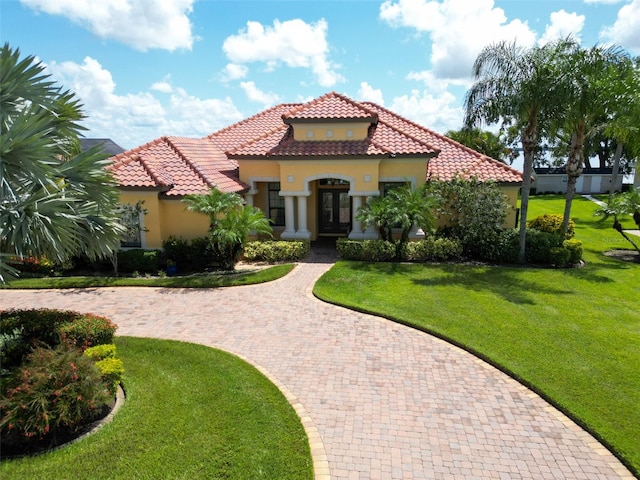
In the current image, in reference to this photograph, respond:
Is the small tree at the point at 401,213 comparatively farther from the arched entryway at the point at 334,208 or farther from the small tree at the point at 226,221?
the small tree at the point at 226,221

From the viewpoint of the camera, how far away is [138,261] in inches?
642

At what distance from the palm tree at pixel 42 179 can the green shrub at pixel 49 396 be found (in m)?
1.55

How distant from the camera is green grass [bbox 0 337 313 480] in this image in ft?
18.4

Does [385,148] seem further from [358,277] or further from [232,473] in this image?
[232,473]

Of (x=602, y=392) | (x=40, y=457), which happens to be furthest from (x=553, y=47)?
(x=40, y=457)

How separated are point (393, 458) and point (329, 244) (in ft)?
50.3

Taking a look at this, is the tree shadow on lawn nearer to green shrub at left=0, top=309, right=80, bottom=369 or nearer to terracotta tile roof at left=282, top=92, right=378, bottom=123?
terracotta tile roof at left=282, top=92, right=378, bottom=123

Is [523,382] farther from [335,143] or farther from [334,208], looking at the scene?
[334,208]

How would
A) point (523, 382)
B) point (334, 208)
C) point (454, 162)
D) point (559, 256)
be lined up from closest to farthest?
point (523, 382), point (559, 256), point (454, 162), point (334, 208)

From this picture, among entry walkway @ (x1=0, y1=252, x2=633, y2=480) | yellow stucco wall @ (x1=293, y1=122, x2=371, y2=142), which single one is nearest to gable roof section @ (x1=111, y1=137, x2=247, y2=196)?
yellow stucco wall @ (x1=293, y1=122, x2=371, y2=142)

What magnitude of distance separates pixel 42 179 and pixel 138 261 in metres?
10.3

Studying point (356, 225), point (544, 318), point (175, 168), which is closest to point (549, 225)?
point (356, 225)

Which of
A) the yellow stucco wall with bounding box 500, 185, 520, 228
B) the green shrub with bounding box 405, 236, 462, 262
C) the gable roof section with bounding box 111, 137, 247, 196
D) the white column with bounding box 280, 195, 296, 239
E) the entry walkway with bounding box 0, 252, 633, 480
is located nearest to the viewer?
the entry walkway with bounding box 0, 252, 633, 480

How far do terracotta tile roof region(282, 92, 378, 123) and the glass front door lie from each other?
4253mm
